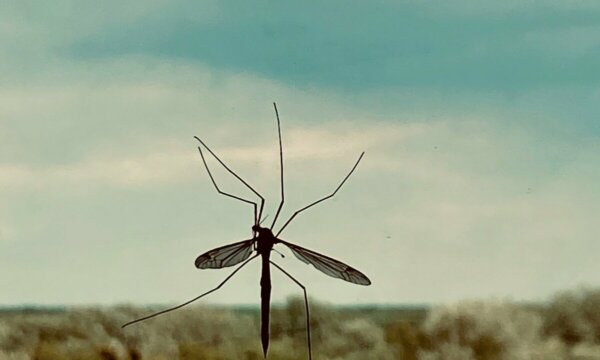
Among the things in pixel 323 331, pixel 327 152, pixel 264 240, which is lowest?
pixel 323 331

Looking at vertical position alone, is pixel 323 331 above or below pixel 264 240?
below

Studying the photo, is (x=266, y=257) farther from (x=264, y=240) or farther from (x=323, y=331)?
(x=323, y=331)

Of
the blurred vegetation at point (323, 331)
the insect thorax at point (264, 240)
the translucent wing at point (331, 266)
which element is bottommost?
the blurred vegetation at point (323, 331)

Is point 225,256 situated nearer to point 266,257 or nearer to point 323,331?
point 266,257

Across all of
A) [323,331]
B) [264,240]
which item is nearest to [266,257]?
[264,240]

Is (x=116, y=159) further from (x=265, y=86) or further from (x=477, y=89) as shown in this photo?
(x=477, y=89)

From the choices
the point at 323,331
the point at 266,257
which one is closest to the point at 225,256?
the point at 266,257
